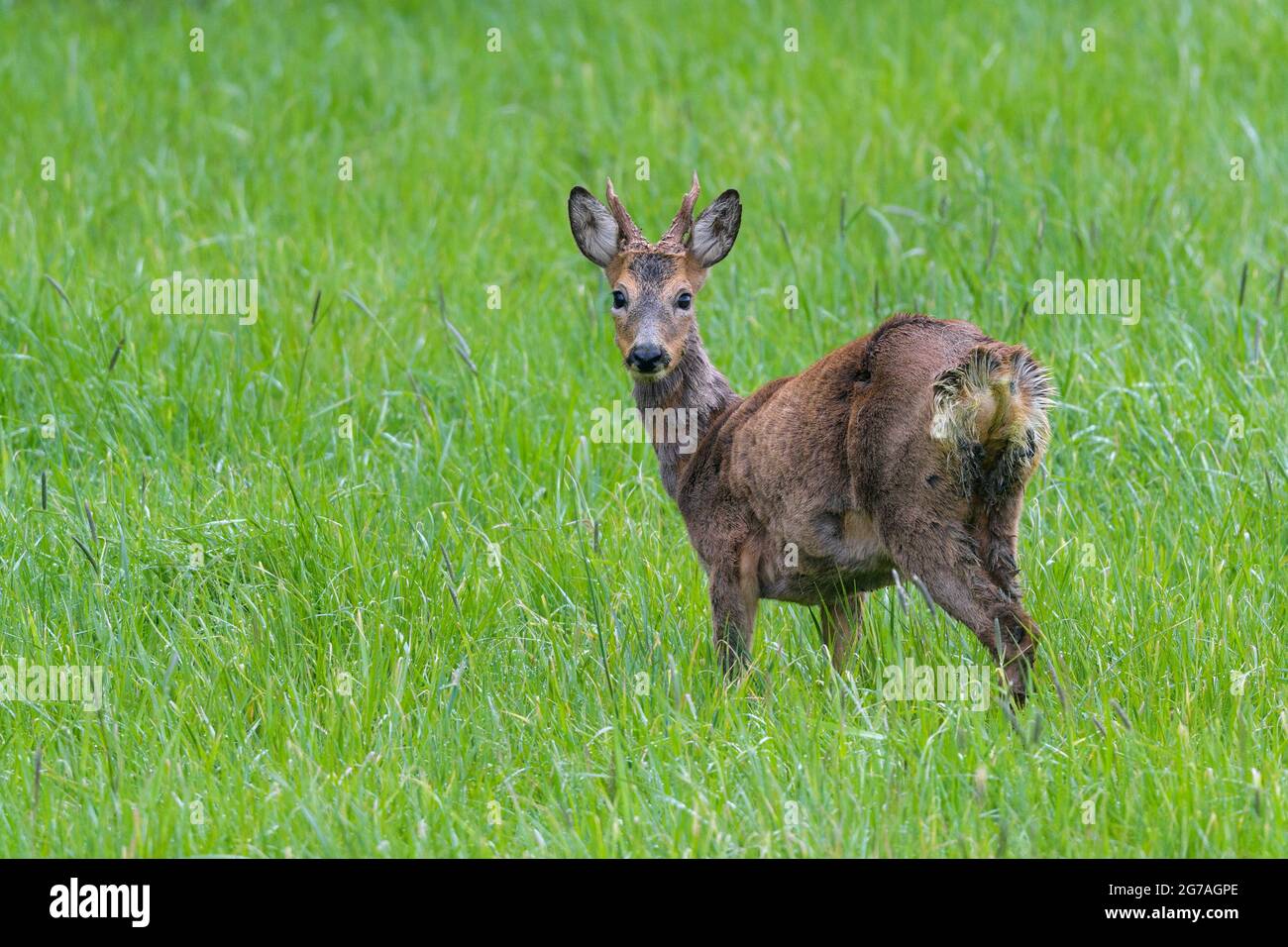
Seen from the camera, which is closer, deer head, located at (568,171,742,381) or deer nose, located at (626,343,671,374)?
deer nose, located at (626,343,671,374)

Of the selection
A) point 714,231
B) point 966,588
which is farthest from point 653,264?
point 966,588

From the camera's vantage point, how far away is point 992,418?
15.6 feet

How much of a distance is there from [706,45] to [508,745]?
726cm

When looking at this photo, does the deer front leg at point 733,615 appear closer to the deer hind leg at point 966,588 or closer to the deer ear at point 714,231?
the deer hind leg at point 966,588

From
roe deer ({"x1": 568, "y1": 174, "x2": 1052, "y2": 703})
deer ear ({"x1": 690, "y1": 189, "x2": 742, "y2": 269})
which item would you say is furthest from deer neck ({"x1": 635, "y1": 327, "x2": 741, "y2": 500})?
deer ear ({"x1": 690, "y1": 189, "x2": 742, "y2": 269})

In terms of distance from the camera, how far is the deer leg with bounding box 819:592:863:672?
555 centimetres

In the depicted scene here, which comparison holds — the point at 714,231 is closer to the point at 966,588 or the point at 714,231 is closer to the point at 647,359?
the point at 647,359

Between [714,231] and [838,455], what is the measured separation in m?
1.35

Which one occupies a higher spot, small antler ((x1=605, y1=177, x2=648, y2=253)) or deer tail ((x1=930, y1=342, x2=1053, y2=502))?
small antler ((x1=605, y1=177, x2=648, y2=253))

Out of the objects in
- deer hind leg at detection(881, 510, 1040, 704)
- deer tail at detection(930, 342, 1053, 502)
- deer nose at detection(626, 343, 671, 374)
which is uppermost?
deer nose at detection(626, 343, 671, 374)

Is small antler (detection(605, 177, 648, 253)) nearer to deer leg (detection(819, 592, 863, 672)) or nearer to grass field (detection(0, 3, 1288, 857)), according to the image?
grass field (detection(0, 3, 1288, 857))
